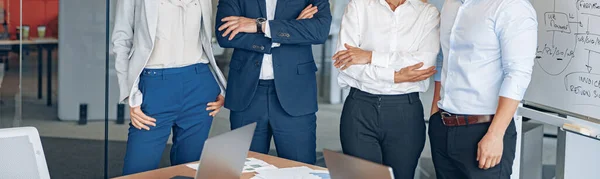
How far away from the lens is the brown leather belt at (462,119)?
3305 millimetres

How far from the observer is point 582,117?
3.77m

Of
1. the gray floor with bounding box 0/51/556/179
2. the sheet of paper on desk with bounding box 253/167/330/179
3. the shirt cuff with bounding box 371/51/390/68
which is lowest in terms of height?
the gray floor with bounding box 0/51/556/179

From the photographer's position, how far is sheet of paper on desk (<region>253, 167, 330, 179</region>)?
3.16m

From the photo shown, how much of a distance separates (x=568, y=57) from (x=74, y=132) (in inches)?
154

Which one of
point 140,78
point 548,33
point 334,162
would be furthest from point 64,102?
point 334,162

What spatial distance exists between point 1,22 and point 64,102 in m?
0.75

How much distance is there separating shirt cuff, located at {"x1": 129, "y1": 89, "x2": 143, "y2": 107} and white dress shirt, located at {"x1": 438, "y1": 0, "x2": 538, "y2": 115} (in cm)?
137

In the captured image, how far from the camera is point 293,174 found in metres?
3.21

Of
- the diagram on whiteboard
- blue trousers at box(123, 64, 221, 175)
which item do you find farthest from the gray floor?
the diagram on whiteboard

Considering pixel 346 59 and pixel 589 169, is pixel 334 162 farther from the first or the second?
pixel 589 169

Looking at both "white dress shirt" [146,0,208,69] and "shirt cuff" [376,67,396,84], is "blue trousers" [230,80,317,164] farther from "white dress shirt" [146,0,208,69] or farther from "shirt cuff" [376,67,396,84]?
"shirt cuff" [376,67,396,84]

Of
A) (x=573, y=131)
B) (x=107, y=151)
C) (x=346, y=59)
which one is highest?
(x=346, y=59)

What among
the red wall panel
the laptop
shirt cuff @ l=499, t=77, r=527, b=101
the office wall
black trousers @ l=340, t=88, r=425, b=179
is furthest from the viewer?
the red wall panel

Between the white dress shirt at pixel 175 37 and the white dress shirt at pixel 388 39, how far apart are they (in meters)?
0.69
